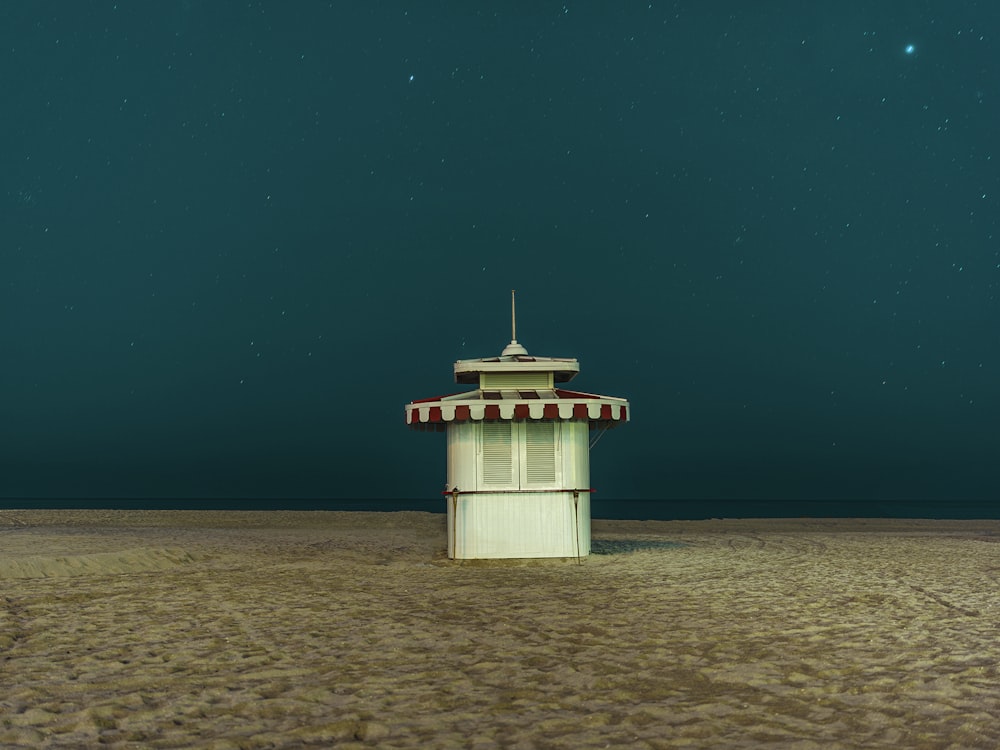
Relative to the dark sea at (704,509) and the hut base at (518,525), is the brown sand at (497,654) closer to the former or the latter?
the hut base at (518,525)

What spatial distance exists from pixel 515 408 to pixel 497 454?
117 centimetres

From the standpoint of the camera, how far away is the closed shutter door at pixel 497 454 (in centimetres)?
1427

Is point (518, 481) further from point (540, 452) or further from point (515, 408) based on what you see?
point (515, 408)

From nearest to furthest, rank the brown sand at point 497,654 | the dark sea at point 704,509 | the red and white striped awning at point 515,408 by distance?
the brown sand at point 497,654
the red and white striped awning at point 515,408
the dark sea at point 704,509

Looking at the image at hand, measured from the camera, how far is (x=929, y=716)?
533 centimetres

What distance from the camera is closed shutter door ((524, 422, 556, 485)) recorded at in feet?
46.9

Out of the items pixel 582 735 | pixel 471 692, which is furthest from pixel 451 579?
pixel 582 735

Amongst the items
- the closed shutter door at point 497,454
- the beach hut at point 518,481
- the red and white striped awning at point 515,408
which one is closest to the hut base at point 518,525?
the beach hut at point 518,481

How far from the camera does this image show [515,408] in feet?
44.7

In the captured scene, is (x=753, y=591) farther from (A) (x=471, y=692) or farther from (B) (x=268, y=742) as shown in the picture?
(B) (x=268, y=742)

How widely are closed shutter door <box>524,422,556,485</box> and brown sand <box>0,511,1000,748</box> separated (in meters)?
1.60

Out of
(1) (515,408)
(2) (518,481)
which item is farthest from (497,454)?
(1) (515,408)

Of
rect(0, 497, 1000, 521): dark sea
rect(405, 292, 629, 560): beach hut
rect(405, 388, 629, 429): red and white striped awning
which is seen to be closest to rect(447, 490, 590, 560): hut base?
rect(405, 292, 629, 560): beach hut

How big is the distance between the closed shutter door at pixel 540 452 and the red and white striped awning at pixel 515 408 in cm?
58
